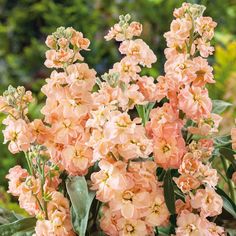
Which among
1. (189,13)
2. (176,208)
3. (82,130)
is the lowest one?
(176,208)

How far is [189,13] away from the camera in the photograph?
802 millimetres

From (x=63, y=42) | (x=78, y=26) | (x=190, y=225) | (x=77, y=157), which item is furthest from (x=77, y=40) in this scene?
(x=78, y=26)

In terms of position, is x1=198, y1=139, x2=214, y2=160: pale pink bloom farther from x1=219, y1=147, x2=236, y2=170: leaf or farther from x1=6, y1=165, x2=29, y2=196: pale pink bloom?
x1=6, y1=165, x2=29, y2=196: pale pink bloom

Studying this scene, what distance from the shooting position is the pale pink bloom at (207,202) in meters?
0.78

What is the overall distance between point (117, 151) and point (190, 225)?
12 cm

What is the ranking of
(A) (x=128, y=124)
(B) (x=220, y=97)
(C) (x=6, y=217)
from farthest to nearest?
(B) (x=220, y=97) → (C) (x=6, y=217) → (A) (x=128, y=124)

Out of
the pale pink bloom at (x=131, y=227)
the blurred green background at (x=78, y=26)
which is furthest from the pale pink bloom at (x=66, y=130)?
the blurred green background at (x=78, y=26)

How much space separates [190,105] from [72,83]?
0.40 ft

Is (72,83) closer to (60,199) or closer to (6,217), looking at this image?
(60,199)

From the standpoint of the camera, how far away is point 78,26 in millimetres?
2852

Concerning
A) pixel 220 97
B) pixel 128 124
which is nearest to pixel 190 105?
pixel 128 124

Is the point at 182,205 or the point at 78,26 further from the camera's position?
the point at 78,26

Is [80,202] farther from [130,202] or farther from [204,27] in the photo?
[204,27]

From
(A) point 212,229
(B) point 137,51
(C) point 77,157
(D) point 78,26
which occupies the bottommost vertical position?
(A) point 212,229
